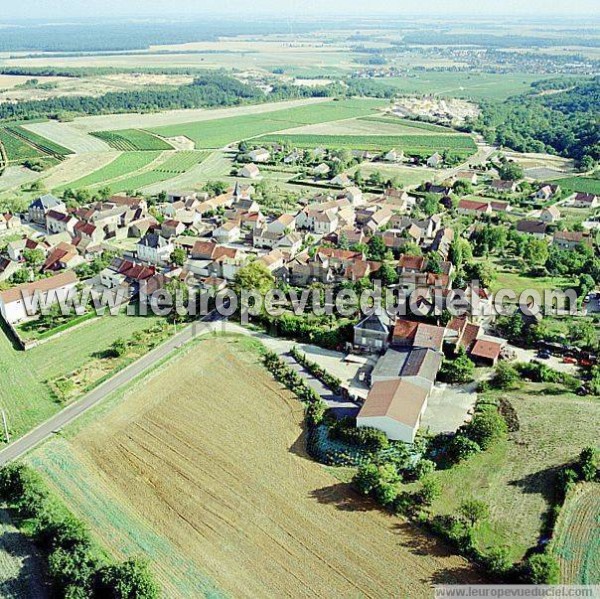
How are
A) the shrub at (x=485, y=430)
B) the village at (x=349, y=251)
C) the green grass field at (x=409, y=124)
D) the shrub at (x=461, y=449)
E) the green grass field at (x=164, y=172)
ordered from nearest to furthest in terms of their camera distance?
the shrub at (x=461, y=449)
the shrub at (x=485, y=430)
the village at (x=349, y=251)
the green grass field at (x=164, y=172)
the green grass field at (x=409, y=124)

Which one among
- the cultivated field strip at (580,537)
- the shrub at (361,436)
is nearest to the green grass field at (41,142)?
the shrub at (361,436)

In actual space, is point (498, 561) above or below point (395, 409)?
below

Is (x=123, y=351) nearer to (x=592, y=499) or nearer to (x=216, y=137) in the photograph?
(x=592, y=499)

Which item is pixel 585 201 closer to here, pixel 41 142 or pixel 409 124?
pixel 409 124

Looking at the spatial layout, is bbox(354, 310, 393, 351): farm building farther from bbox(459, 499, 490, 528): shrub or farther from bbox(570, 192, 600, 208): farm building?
bbox(570, 192, 600, 208): farm building

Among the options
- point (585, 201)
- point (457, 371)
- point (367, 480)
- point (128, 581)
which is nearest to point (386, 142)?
point (585, 201)

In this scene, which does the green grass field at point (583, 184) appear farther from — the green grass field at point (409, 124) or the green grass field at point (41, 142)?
the green grass field at point (41, 142)
